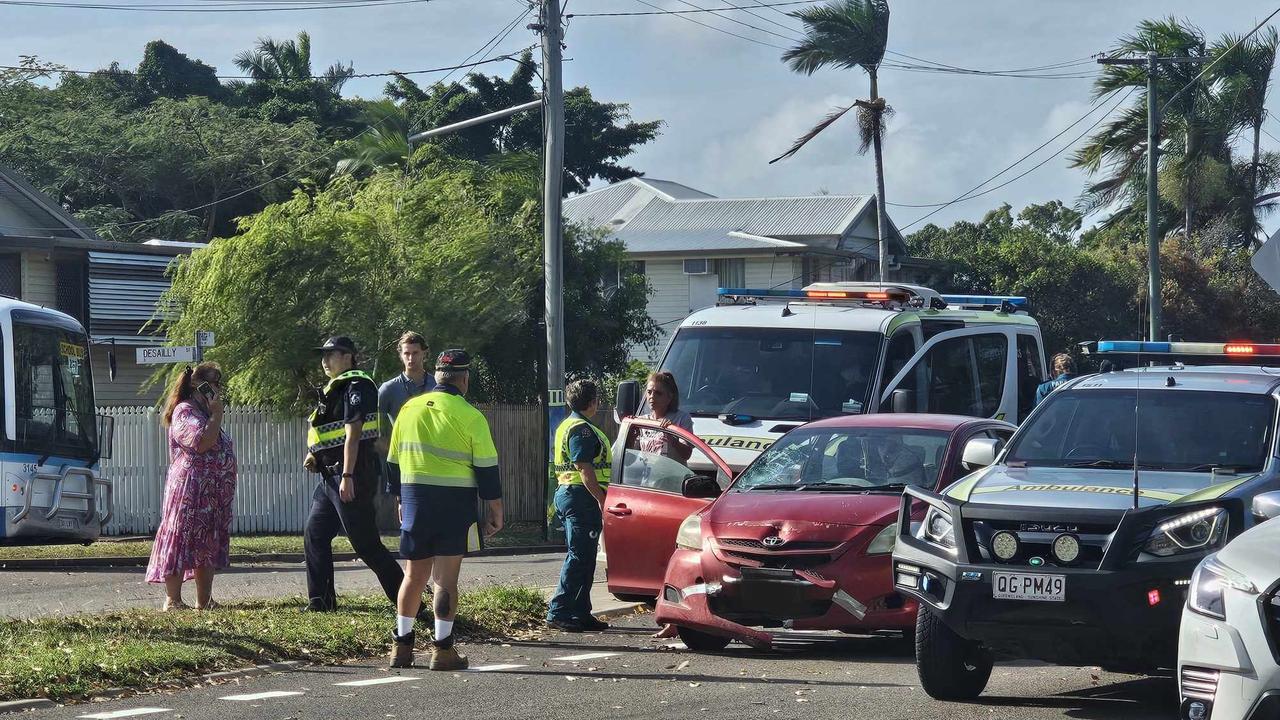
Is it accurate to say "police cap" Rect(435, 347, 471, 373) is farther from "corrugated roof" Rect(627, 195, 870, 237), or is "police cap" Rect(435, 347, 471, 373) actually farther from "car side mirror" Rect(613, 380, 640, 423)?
"corrugated roof" Rect(627, 195, 870, 237)

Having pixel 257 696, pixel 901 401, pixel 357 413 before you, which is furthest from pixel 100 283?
pixel 257 696

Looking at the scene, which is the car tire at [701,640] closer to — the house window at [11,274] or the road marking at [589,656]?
the road marking at [589,656]

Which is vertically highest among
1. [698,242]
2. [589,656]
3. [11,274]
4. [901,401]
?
[698,242]

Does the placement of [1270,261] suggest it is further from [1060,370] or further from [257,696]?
[257,696]

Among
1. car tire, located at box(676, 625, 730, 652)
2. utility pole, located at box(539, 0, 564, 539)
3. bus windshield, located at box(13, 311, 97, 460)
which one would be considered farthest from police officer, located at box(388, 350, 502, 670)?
utility pole, located at box(539, 0, 564, 539)

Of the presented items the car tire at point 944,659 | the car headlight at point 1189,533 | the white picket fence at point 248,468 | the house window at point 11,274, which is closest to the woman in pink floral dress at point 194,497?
the car tire at point 944,659

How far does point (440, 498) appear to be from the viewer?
916cm

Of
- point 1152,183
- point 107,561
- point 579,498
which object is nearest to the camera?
point 579,498

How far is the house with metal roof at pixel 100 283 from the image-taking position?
96.3ft

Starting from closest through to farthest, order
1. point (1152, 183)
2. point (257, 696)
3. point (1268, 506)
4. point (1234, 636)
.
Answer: point (1234, 636) < point (1268, 506) < point (257, 696) < point (1152, 183)

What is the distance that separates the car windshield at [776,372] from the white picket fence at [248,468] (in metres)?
10.2

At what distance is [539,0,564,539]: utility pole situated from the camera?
2030 centimetres

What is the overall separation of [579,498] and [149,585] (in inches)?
231

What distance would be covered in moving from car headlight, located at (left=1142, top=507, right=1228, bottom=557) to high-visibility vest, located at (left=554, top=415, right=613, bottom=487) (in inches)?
173
